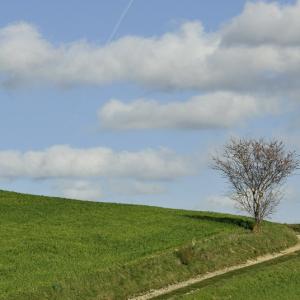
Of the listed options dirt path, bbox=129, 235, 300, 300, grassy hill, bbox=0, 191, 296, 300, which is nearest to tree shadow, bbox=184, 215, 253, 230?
grassy hill, bbox=0, 191, 296, 300

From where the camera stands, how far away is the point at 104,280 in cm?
4531

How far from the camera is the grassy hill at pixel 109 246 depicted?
4472cm

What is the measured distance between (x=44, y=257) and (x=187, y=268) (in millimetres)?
9766

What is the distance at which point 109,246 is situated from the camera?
5556 cm

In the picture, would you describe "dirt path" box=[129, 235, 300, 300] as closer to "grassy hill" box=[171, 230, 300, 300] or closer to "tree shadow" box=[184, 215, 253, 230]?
"grassy hill" box=[171, 230, 300, 300]

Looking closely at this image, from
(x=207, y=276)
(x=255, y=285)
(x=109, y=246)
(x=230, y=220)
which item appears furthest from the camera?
(x=230, y=220)

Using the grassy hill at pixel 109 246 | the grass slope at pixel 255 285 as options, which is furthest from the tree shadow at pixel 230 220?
the grass slope at pixel 255 285

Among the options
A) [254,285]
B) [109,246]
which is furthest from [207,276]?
[109,246]

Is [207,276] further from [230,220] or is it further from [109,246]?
[230,220]

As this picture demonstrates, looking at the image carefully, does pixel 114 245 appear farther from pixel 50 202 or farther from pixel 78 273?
pixel 50 202

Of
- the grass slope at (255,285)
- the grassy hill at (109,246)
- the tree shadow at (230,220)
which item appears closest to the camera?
the grass slope at (255,285)

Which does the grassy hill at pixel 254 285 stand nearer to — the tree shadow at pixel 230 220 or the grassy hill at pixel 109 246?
the grassy hill at pixel 109 246

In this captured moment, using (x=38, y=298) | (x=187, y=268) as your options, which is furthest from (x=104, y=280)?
(x=187, y=268)

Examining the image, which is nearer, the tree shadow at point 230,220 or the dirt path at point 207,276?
the dirt path at point 207,276
